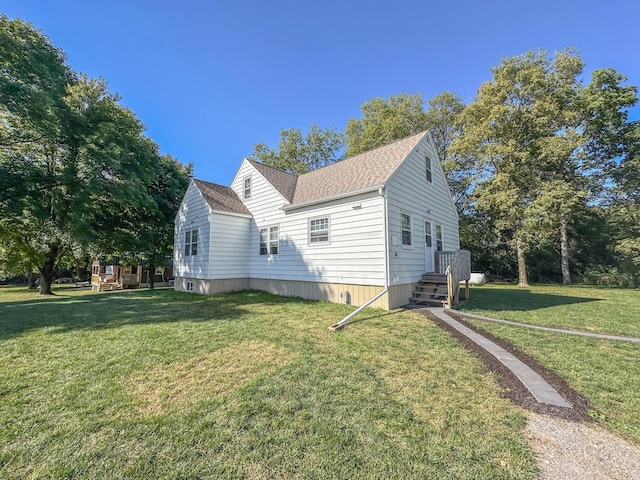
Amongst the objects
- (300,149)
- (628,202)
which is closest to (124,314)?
(300,149)

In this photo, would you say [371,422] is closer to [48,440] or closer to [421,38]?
[48,440]

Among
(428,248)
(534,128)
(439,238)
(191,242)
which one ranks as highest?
(534,128)

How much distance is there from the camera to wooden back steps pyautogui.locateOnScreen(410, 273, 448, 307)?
955 centimetres

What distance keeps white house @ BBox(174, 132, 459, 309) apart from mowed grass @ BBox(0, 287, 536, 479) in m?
3.79

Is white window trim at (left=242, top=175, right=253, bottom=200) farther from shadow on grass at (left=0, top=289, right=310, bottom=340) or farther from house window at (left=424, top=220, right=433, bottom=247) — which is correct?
house window at (left=424, top=220, right=433, bottom=247)

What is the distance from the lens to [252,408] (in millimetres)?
3057

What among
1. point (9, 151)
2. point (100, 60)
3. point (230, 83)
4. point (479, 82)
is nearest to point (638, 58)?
point (479, 82)

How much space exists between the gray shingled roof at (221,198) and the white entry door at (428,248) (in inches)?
342

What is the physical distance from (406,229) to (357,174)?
3.01 metres

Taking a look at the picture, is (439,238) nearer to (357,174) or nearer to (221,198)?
(357,174)

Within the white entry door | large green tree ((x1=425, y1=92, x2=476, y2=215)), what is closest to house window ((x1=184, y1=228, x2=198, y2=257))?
the white entry door

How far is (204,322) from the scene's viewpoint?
6977 mm

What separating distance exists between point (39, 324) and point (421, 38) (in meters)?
17.4

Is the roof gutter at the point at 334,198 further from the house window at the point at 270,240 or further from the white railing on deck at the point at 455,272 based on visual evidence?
the white railing on deck at the point at 455,272
